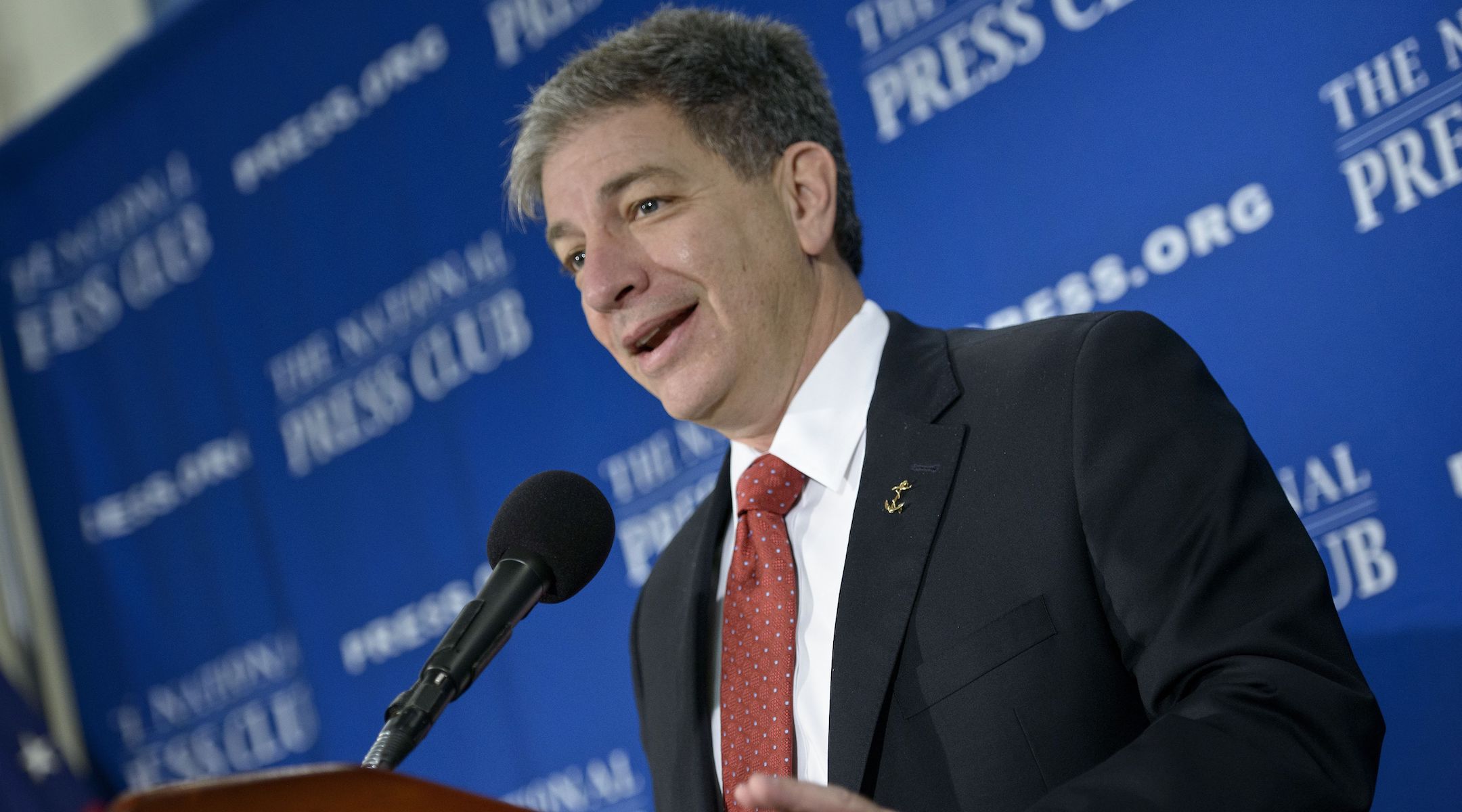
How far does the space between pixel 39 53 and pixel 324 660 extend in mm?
2530

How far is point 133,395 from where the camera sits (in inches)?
154

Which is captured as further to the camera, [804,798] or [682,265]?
[682,265]

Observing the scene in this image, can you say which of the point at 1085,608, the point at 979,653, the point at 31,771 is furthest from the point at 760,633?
the point at 31,771

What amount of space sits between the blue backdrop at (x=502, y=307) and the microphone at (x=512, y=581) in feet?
3.84

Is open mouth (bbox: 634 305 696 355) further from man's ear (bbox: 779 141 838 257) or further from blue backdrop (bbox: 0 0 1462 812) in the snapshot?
blue backdrop (bbox: 0 0 1462 812)

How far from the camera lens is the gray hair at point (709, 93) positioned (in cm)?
193

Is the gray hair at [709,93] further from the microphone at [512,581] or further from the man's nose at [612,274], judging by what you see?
the microphone at [512,581]

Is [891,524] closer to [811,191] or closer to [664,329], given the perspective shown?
[664,329]

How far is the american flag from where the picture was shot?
3217 millimetres

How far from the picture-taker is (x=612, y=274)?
181 centimetres

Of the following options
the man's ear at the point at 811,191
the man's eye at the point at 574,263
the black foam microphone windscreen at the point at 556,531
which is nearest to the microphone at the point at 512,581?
the black foam microphone windscreen at the point at 556,531

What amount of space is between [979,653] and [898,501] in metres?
0.21

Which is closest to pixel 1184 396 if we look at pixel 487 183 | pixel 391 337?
pixel 487 183

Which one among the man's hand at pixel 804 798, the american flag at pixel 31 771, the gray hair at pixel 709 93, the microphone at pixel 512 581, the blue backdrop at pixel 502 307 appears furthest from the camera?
the american flag at pixel 31 771
